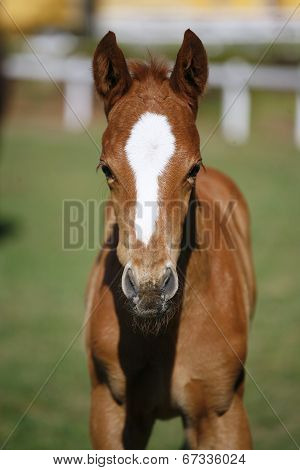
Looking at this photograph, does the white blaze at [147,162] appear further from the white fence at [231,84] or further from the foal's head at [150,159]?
the white fence at [231,84]

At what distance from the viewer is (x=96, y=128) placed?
17250 mm

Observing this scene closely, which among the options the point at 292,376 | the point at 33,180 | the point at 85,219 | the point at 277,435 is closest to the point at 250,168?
the point at 33,180

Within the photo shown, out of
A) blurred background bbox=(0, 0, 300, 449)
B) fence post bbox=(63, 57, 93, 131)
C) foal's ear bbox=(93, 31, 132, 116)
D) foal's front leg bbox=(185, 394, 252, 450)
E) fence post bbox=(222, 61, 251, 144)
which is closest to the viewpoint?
foal's ear bbox=(93, 31, 132, 116)

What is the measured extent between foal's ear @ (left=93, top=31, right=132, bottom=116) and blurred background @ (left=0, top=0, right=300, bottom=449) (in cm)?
101

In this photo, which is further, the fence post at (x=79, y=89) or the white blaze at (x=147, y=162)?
the fence post at (x=79, y=89)

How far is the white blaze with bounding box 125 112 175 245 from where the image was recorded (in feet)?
11.7

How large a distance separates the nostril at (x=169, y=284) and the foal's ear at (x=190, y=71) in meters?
0.88

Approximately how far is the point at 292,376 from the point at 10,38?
52.5 feet

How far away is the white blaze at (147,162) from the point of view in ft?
11.7

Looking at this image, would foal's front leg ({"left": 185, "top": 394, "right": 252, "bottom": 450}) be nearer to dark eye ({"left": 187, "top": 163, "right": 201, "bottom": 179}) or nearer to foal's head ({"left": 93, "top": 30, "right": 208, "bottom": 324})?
foal's head ({"left": 93, "top": 30, "right": 208, "bottom": 324})

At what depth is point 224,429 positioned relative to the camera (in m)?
4.20

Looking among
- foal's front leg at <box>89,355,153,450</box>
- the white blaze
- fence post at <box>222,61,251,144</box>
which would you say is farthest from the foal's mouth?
fence post at <box>222,61,251,144</box>

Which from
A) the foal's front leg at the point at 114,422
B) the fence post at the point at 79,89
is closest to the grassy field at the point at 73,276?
the fence post at the point at 79,89
